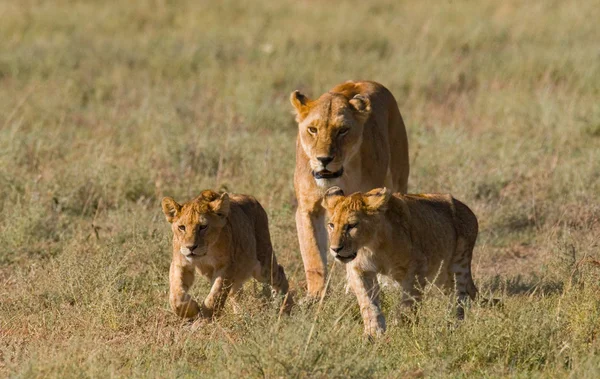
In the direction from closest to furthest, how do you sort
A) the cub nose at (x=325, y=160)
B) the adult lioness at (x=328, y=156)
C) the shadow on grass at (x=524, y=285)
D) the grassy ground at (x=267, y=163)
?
1. the grassy ground at (x=267, y=163)
2. the cub nose at (x=325, y=160)
3. the adult lioness at (x=328, y=156)
4. the shadow on grass at (x=524, y=285)

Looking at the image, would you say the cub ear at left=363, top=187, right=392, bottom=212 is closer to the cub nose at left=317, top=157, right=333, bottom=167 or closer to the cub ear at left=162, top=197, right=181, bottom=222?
the cub nose at left=317, top=157, right=333, bottom=167

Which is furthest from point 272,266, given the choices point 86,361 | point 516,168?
point 516,168

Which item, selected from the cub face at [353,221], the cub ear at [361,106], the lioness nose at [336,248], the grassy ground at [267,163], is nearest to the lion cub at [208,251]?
the grassy ground at [267,163]

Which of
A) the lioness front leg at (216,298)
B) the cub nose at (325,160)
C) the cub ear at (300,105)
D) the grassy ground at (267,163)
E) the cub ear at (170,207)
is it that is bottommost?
the grassy ground at (267,163)

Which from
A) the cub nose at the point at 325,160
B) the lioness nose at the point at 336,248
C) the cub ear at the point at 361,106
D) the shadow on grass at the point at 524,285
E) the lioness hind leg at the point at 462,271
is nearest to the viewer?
the lioness nose at the point at 336,248

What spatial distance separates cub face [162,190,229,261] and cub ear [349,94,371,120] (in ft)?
3.93

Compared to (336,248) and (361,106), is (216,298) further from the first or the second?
(361,106)

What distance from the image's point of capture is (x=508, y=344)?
577cm

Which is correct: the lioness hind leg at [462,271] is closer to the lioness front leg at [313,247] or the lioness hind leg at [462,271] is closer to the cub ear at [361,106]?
the lioness front leg at [313,247]

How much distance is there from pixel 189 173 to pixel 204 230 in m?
3.97

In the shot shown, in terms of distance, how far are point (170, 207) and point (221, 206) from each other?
284 mm

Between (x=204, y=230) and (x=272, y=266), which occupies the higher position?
(x=204, y=230)

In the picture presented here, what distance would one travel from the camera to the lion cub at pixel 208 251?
6.43 metres

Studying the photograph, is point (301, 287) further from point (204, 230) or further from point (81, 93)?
point (81, 93)
